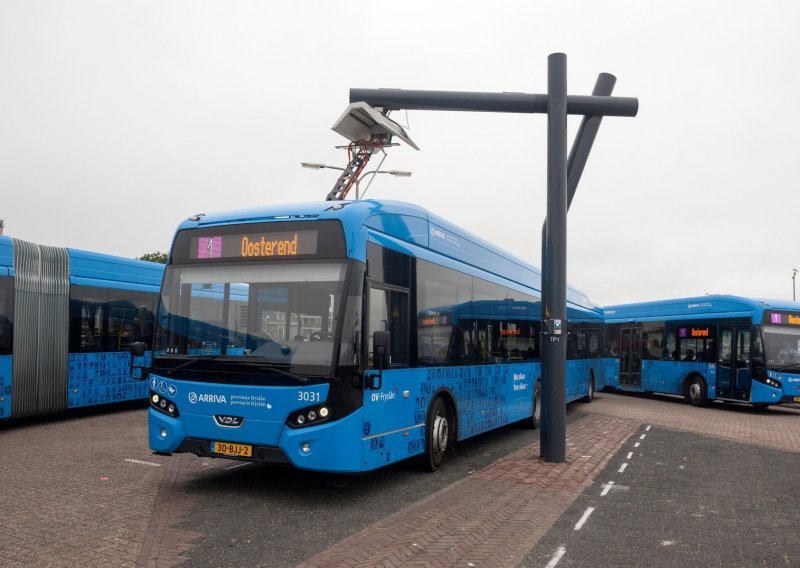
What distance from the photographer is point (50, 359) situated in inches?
491

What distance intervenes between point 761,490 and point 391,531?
5015 mm

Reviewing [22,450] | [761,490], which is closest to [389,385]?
[761,490]

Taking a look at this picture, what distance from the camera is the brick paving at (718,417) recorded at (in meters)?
13.7

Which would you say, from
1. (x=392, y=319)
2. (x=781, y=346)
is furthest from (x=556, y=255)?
(x=781, y=346)

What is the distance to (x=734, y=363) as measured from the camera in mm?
19344

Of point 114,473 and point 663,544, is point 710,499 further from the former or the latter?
point 114,473

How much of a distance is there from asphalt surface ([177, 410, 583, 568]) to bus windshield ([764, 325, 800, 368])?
11.7 metres

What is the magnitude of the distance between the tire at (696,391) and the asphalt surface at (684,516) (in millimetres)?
9798

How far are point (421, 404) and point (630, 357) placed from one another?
17801 millimetres

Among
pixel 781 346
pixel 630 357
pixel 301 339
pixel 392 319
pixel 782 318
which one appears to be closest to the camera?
pixel 301 339

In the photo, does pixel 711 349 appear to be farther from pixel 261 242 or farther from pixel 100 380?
pixel 261 242

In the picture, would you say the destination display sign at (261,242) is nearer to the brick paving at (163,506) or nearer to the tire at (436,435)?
the brick paving at (163,506)

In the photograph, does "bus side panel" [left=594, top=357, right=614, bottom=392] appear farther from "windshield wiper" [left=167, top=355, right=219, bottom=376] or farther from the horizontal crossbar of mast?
"windshield wiper" [left=167, top=355, right=219, bottom=376]

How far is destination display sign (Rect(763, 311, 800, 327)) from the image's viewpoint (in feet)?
61.3
